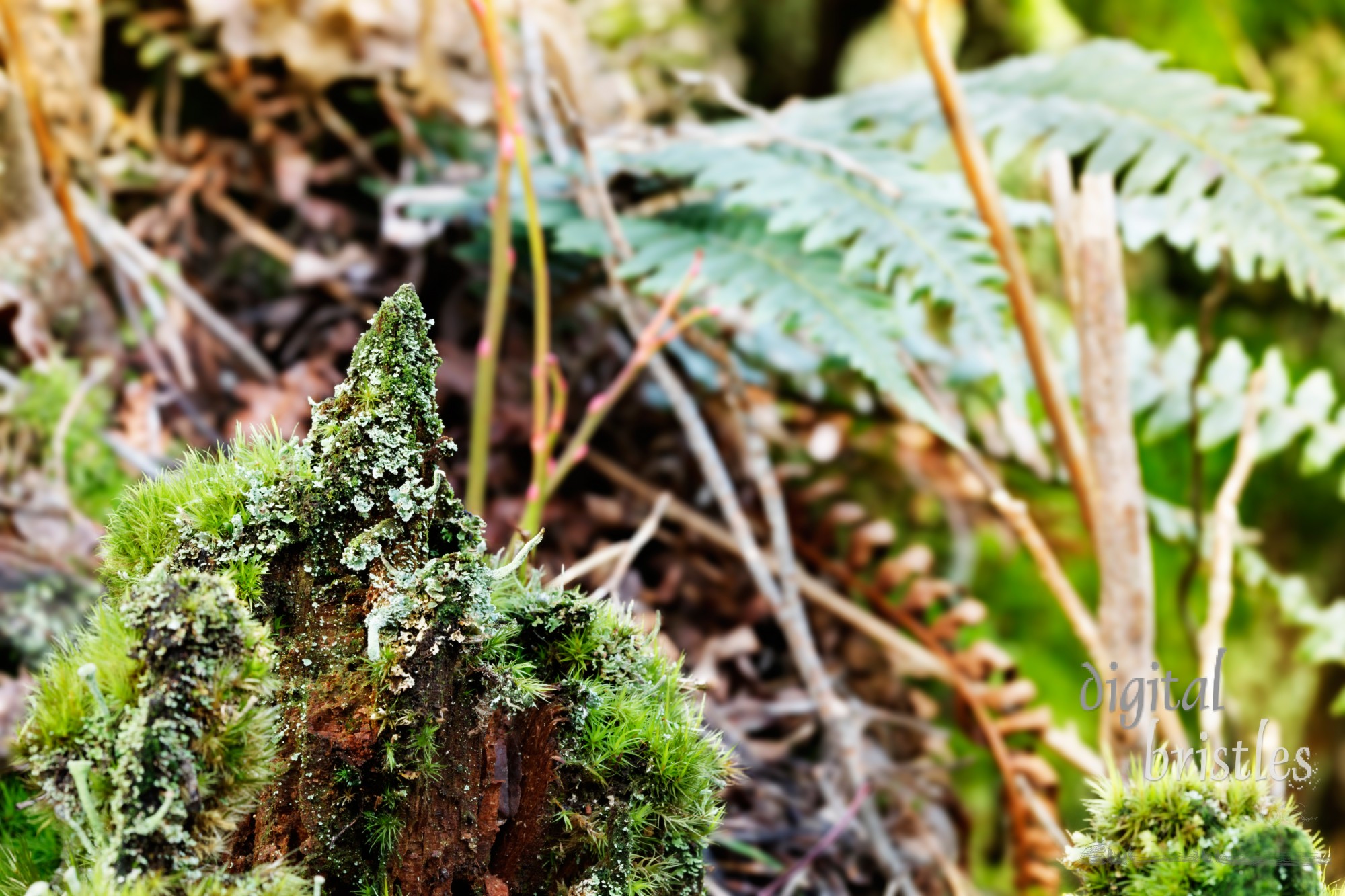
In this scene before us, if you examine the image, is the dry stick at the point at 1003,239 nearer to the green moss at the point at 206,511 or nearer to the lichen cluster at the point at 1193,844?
the lichen cluster at the point at 1193,844

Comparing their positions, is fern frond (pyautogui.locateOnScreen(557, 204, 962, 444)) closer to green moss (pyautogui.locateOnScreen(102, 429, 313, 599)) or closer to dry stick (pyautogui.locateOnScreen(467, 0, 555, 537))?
dry stick (pyautogui.locateOnScreen(467, 0, 555, 537))

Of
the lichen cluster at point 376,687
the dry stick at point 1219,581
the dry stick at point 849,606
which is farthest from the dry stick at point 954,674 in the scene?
the lichen cluster at point 376,687

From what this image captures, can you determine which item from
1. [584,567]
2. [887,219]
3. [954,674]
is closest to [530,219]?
[584,567]

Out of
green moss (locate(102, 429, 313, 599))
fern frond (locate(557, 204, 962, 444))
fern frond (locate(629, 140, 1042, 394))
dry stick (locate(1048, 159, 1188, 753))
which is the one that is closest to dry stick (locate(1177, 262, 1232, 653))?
dry stick (locate(1048, 159, 1188, 753))

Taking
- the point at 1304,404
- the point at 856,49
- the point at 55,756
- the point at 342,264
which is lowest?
the point at 55,756

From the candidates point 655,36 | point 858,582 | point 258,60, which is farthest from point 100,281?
point 655,36

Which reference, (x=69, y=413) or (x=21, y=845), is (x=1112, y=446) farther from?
(x=69, y=413)

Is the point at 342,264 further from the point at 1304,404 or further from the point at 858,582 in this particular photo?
the point at 1304,404
